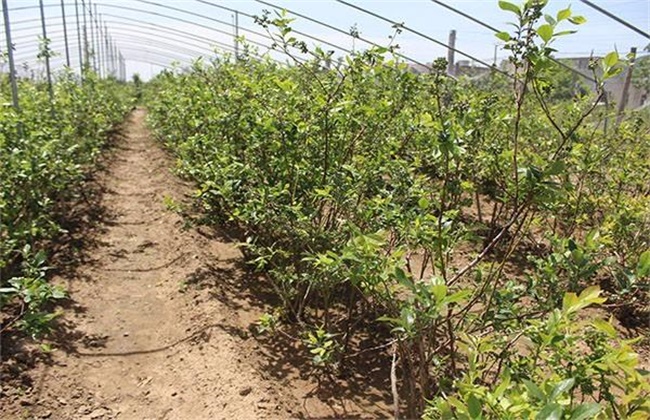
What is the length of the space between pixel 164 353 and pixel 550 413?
2817 mm

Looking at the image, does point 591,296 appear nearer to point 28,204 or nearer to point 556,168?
point 556,168

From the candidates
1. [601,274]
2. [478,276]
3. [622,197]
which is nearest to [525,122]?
[622,197]

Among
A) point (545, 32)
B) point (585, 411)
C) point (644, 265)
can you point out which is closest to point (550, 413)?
point (585, 411)

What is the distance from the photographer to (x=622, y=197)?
15.7ft

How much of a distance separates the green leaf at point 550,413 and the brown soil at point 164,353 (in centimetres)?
184

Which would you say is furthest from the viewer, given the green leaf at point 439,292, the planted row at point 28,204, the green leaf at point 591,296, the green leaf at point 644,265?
the planted row at point 28,204

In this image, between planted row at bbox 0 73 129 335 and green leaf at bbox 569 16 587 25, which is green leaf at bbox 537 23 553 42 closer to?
green leaf at bbox 569 16 587 25

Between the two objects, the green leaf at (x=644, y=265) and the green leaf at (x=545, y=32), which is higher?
the green leaf at (x=545, y=32)

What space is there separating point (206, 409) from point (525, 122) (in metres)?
4.58

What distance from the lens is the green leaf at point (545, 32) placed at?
56.5 inches

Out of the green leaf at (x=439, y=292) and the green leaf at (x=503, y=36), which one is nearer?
the green leaf at (x=439, y=292)

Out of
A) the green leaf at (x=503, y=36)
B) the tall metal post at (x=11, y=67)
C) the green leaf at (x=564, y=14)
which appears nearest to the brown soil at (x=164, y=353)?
the tall metal post at (x=11, y=67)

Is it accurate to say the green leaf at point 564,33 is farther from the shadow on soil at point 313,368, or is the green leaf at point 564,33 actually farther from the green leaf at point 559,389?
the shadow on soil at point 313,368

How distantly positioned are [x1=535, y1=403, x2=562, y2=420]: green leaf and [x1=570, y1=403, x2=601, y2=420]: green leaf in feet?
0.11
